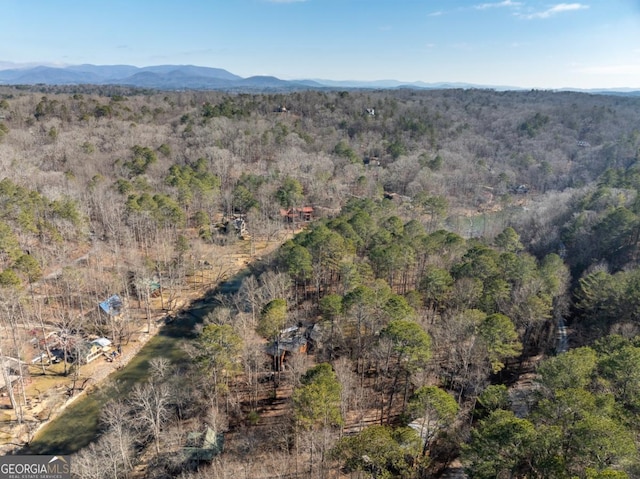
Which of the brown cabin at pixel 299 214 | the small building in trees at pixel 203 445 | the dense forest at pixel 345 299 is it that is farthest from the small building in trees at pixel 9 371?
the brown cabin at pixel 299 214

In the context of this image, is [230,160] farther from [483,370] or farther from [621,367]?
[621,367]

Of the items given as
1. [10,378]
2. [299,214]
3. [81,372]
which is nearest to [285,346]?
[81,372]

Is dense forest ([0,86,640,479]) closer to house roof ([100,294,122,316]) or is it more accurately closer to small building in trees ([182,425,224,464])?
small building in trees ([182,425,224,464])

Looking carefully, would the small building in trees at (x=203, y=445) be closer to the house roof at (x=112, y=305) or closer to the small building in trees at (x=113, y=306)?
the small building in trees at (x=113, y=306)

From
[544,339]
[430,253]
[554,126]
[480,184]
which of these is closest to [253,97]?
[480,184]

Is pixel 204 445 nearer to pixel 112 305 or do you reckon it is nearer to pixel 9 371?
pixel 9 371

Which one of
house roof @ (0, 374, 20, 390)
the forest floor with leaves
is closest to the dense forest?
the forest floor with leaves
